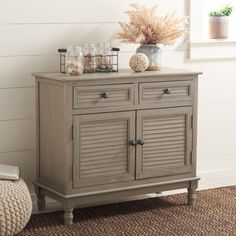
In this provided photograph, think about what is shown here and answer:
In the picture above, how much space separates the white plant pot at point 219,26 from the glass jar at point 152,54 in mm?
689

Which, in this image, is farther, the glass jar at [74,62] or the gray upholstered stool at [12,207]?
the glass jar at [74,62]

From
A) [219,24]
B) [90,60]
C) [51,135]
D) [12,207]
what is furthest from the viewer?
[219,24]

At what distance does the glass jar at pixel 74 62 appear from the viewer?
368 centimetres

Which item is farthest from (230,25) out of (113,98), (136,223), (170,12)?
(136,223)

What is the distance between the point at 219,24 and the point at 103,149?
4.46 ft

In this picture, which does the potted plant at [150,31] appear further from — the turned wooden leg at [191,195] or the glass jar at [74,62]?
the turned wooden leg at [191,195]

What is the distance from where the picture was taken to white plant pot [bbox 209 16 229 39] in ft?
14.9

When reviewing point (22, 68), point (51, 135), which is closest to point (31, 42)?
point (22, 68)

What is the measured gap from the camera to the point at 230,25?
4.74 meters

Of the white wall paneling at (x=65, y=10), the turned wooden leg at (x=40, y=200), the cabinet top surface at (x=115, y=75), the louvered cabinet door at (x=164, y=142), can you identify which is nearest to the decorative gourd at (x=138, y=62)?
the cabinet top surface at (x=115, y=75)

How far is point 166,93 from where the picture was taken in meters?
3.87

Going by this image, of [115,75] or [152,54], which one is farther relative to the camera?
[152,54]

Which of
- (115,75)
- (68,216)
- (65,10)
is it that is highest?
(65,10)

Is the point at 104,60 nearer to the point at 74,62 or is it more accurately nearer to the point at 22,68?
the point at 74,62
